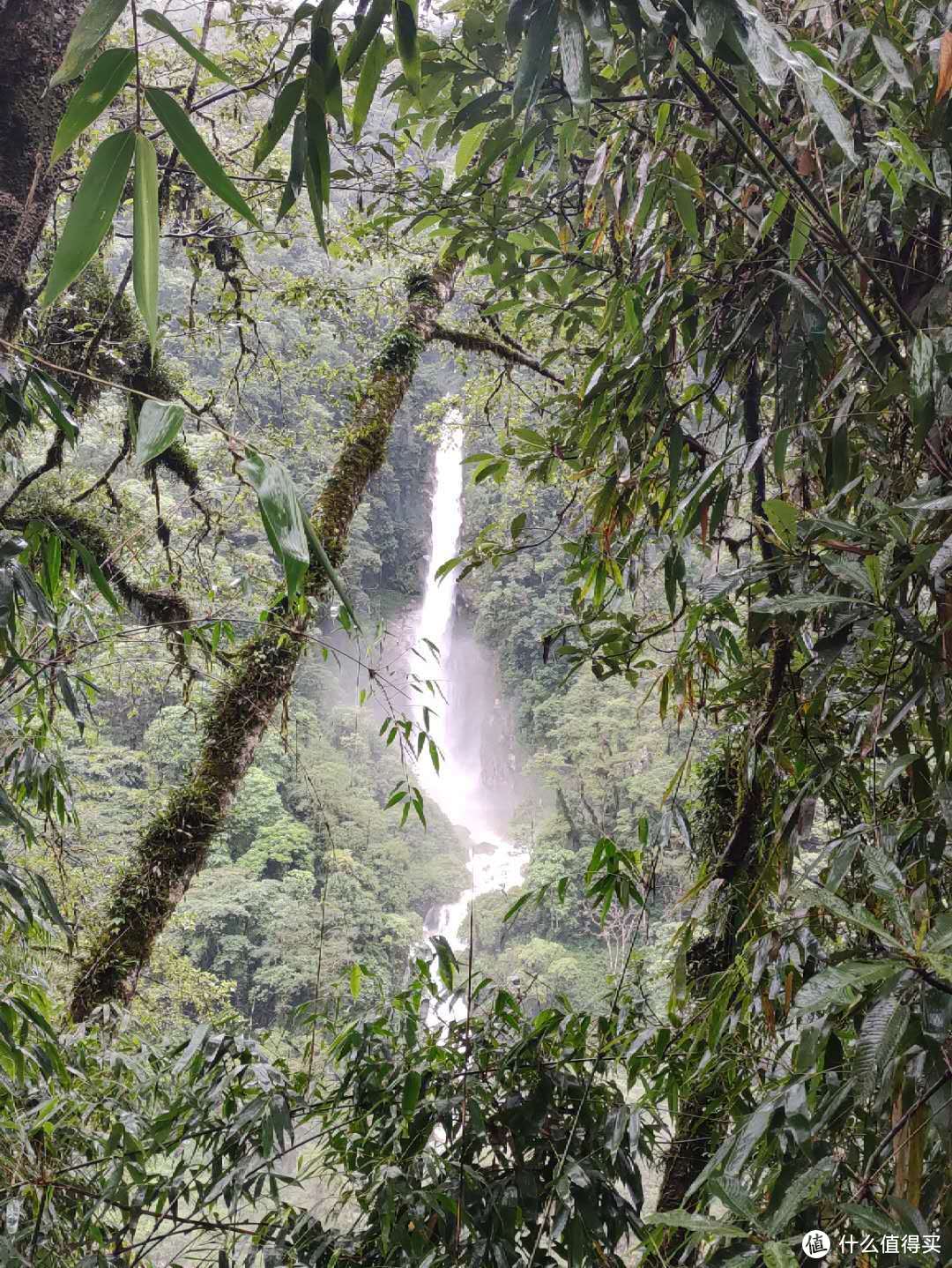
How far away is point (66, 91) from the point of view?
108cm

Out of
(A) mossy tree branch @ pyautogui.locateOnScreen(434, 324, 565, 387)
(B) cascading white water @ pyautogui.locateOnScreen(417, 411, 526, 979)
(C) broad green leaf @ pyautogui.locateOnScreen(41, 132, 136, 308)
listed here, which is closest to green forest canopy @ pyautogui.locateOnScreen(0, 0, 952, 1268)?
(C) broad green leaf @ pyautogui.locateOnScreen(41, 132, 136, 308)

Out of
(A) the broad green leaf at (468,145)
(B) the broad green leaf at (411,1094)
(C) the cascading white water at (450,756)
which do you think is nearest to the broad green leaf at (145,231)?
→ (A) the broad green leaf at (468,145)

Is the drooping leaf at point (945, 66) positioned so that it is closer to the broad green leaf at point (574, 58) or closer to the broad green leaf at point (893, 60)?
the broad green leaf at point (893, 60)

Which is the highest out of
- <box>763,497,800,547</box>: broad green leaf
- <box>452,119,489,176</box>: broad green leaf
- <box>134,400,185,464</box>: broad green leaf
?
<box>452,119,489,176</box>: broad green leaf

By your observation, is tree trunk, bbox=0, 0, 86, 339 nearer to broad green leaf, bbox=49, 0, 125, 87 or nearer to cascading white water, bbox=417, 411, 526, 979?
broad green leaf, bbox=49, 0, 125, 87

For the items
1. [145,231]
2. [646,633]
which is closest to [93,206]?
[145,231]

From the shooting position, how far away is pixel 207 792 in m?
1.94

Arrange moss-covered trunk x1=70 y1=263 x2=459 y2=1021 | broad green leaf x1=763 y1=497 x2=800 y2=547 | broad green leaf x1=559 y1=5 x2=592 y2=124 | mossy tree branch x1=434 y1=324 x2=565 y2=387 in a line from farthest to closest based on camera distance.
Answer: mossy tree branch x1=434 y1=324 x2=565 y2=387, moss-covered trunk x1=70 y1=263 x2=459 y2=1021, broad green leaf x1=763 y1=497 x2=800 y2=547, broad green leaf x1=559 y1=5 x2=592 y2=124

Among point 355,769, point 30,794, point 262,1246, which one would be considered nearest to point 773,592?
point 262,1246

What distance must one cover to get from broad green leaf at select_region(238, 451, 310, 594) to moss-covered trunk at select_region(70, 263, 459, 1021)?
1224mm

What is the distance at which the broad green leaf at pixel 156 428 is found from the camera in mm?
354

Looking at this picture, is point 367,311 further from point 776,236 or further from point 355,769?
point 355,769

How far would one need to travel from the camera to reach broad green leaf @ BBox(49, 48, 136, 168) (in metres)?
0.35

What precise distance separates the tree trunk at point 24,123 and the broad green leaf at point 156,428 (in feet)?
2.71
